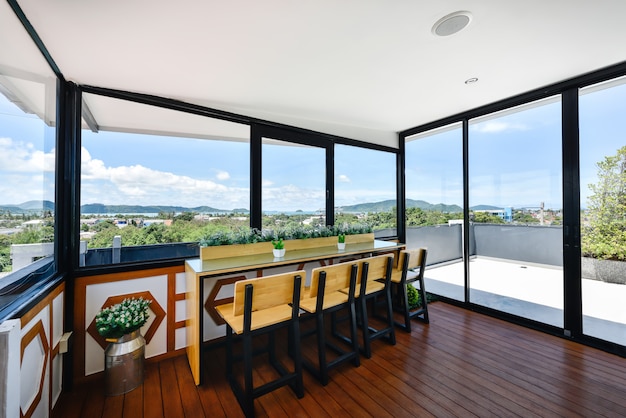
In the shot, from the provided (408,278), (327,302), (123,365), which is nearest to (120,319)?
(123,365)

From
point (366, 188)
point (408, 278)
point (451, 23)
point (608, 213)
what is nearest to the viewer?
point (451, 23)

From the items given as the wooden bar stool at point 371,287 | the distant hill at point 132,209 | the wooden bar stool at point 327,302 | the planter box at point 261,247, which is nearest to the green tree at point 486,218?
the planter box at point 261,247

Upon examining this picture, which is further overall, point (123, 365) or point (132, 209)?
point (132, 209)

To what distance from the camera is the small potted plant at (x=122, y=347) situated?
79.0 inches

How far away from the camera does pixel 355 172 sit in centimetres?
428

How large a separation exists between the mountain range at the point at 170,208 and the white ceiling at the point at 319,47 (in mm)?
897

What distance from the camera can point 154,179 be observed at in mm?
2693

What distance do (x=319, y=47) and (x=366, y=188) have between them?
267cm

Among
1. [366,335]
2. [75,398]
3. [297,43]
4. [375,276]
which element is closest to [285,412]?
[366,335]

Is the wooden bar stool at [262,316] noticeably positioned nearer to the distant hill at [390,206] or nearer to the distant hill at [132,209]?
the distant hill at [132,209]

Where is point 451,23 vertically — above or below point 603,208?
above

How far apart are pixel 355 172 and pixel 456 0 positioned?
9.11 ft

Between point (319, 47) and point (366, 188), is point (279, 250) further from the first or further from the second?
point (366, 188)

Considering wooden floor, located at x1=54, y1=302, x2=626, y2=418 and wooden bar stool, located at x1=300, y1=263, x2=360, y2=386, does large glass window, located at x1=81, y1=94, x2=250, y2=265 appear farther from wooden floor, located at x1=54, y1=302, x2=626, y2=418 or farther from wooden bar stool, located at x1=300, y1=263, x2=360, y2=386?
wooden bar stool, located at x1=300, y1=263, x2=360, y2=386
